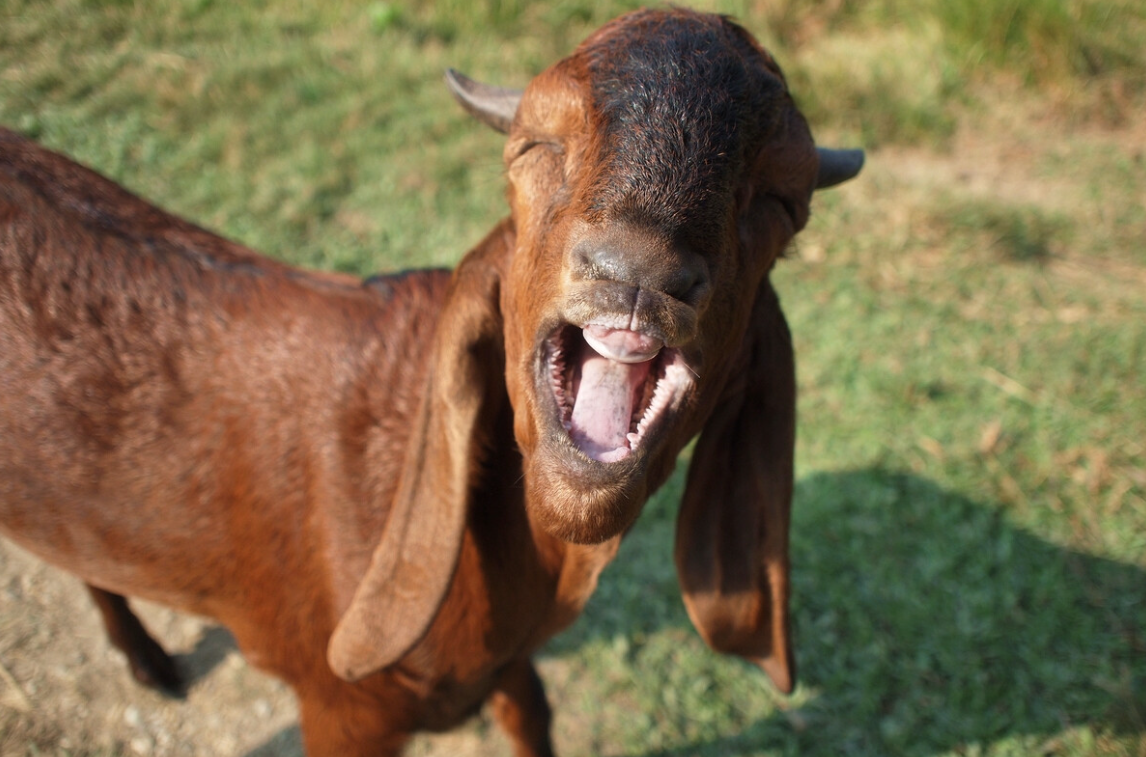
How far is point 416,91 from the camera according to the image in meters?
6.41

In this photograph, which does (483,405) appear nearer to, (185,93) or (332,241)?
(332,241)

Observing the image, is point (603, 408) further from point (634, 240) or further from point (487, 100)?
point (487, 100)

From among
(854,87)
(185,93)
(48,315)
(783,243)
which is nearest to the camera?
(783,243)

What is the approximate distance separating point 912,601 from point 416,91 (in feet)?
15.9

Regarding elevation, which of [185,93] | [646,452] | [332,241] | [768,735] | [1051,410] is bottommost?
[768,735]

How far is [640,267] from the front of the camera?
61.4 inches

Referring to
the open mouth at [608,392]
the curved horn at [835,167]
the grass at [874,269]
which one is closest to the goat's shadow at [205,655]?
the grass at [874,269]

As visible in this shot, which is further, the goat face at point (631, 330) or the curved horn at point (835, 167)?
the curved horn at point (835, 167)

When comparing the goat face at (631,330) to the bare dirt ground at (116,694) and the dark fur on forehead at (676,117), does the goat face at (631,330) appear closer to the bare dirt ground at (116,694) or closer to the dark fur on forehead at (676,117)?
the dark fur on forehead at (676,117)

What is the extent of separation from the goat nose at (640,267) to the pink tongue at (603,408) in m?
0.24

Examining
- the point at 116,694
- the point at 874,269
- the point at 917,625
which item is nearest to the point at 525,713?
the point at 116,694

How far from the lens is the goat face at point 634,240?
5.26ft

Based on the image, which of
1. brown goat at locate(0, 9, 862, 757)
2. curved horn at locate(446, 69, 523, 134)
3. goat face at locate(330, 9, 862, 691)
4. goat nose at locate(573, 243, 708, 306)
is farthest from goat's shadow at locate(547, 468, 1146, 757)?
goat nose at locate(573, 243, 708, 306)

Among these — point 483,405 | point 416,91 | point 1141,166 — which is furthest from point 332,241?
point 1141,166
